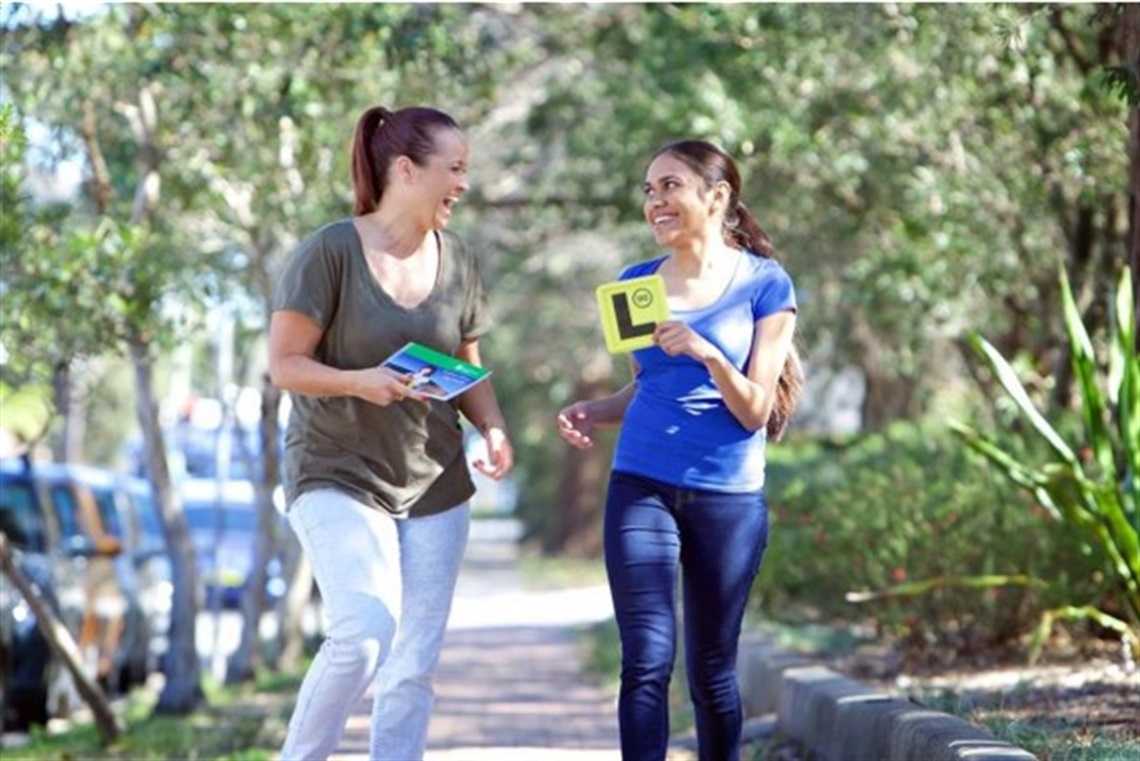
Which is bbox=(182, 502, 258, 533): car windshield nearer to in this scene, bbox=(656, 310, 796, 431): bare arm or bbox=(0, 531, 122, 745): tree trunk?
bbox=(0, 531, 122, 745): tree trunk

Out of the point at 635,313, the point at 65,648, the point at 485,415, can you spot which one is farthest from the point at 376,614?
the point at 65,648

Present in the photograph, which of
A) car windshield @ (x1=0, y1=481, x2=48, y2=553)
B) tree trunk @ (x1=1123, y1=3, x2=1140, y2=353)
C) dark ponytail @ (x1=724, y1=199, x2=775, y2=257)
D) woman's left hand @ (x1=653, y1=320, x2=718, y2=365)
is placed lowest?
car windshield @ (x1=0, y1=481, x2=48, y2=553)

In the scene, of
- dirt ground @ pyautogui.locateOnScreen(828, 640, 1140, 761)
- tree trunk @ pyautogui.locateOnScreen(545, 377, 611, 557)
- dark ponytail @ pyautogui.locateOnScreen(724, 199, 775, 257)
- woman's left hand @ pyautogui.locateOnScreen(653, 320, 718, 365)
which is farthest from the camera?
tree trunk @ pyautogui.locateOnScreen(545, 377, 611, 557)

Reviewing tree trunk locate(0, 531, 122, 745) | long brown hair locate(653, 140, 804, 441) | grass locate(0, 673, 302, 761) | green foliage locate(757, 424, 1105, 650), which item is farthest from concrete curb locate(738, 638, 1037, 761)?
tree trunk locate(0, 531, 122, 745)

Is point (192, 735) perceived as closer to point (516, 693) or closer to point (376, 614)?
point (516, 693)

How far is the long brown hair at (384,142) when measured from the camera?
6520mm

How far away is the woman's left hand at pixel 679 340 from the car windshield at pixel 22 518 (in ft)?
29.8

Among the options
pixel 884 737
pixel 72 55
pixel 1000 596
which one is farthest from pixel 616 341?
pixel 72 55

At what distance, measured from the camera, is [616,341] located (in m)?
6.22

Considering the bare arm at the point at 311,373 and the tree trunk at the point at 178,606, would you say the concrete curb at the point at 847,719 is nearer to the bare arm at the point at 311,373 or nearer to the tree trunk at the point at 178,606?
the bare arm at the point at 311,373

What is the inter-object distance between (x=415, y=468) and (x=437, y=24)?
702cm

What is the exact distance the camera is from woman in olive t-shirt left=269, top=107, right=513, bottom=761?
6336mm

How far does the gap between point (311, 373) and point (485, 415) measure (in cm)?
60

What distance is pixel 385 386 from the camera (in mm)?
6203
